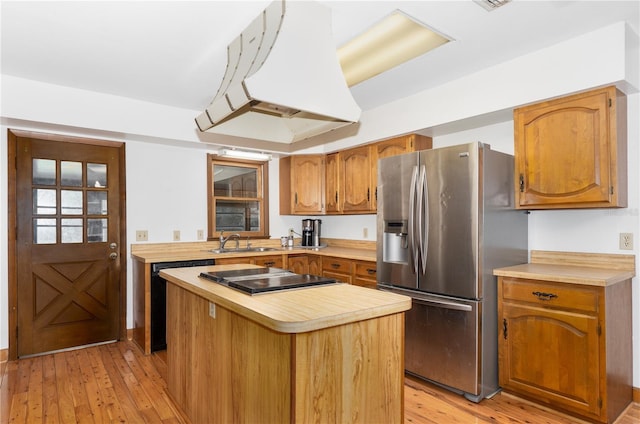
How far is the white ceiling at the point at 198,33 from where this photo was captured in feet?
6.86

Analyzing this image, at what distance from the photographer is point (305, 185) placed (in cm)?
468

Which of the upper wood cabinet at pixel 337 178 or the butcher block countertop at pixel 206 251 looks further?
the upper wood cabinet at pixel 337 178

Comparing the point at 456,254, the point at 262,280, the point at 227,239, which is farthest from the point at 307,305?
the point at 227,239

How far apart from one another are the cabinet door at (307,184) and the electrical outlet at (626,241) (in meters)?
2.84

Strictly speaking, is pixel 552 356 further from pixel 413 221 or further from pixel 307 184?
pixel 307 184

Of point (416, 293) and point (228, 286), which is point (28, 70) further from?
point (416, 293)

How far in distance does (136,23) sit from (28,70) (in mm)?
1333

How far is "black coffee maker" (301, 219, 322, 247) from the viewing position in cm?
491

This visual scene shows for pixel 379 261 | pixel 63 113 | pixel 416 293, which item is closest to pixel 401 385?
pixel 416 293

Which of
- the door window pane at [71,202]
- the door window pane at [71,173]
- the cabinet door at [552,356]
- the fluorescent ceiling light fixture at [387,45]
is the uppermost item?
the fluorescent ceiling light fixture at [387,45]

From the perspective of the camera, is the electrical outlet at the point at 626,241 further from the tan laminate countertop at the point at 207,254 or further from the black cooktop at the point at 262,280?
the black cooktop at the point at 262,280

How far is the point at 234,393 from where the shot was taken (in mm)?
1790

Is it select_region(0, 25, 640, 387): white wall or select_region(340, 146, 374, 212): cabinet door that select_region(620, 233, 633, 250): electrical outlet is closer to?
select_region(0, 25, 640, 387): white wall

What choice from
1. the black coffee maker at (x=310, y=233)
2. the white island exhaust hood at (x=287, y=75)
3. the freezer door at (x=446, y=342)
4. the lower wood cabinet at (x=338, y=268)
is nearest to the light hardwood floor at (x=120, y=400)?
the freezer door at (x=446, y=342)
